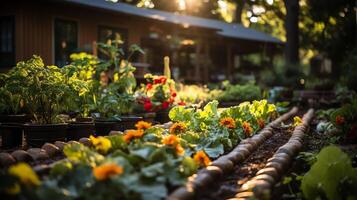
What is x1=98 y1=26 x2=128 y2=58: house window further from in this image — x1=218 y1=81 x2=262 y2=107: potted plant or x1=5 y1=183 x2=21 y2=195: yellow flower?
x1=5 y1=183 x2=21 y2=195: yellow flower

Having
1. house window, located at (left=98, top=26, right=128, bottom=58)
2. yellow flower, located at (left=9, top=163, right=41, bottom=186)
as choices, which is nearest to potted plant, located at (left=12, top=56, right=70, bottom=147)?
yellow flower, located at (left=9, top=163, right=41, bottom=186)

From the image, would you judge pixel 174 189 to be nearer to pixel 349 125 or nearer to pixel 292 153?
pixel 292 153

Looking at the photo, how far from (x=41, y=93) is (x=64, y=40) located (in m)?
9.22

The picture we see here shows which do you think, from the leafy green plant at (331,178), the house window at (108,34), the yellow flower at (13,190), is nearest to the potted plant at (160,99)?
the leafy green plant at (331,178)

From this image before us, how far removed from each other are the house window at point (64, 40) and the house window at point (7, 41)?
1.28 meters

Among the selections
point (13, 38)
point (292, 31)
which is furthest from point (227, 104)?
point (292, 31)

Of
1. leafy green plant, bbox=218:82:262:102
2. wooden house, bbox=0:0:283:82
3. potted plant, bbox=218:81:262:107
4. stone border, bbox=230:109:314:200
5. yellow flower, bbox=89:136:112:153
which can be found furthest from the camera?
wooden house, bbox=0:0:283:82

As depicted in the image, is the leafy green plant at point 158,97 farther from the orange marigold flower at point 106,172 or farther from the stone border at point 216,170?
the orange marigold flower at point 106,172

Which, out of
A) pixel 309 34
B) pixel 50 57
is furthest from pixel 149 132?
pixel 309 34

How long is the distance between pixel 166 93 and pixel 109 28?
27.2ft

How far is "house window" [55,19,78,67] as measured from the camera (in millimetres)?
13250

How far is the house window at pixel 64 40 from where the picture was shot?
1325cm

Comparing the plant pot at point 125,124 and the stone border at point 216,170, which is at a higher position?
the plant pot at point 125,124

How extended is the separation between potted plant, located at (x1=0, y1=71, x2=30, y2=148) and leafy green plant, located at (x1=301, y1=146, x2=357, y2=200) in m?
2.91
